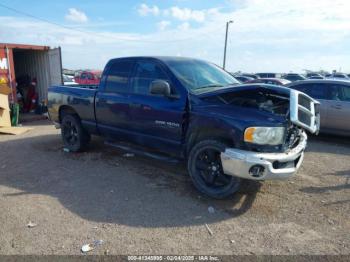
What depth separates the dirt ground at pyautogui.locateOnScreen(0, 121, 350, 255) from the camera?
3359 millimetres

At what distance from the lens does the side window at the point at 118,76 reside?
5676mm

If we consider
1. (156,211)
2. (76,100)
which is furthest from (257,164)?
(76,100)

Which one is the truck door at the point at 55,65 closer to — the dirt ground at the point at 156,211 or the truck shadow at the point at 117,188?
the truck shadow at the point at 117,188

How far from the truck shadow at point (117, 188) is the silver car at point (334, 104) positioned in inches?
171

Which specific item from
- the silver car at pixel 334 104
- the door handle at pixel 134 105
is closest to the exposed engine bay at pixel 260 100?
the door handle at pixel 134 105

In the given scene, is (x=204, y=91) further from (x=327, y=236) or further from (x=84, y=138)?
(x=84, y=138)

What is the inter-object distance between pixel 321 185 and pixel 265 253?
2387mm

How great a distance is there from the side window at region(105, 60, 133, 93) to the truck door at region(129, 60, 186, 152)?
7.0 inches

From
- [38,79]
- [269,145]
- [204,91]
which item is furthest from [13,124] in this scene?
[269,145]

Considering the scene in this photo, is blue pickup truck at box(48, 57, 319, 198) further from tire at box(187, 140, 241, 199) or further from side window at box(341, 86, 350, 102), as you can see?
side window at box(341, 86, 350, 102)

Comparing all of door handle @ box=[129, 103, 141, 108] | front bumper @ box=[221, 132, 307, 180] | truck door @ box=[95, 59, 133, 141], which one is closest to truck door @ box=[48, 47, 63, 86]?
truck door @ box=[95, 59, 133, 141]

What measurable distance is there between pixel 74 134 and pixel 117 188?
2.55 meters

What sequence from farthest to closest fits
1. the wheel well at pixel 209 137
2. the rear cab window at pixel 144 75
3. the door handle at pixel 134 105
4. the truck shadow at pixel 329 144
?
the truck shadow at pixel 329 144 < the door handle at pixel 134 105 < the rear cab window at pixel 144 75 < the wheel well at pixel 209 137

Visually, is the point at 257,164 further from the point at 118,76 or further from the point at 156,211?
the point at 118,76
